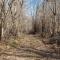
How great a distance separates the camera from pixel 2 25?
15297 millimetres

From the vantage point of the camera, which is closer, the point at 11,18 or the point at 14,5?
the point at 11,18

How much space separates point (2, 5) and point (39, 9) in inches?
503

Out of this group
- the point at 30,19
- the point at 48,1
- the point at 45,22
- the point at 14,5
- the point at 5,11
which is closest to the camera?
the point at 5,11

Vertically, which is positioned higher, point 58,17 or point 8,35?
point 58,17

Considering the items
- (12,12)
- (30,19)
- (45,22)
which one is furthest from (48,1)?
(30,19)

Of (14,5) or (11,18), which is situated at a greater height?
(14,5)

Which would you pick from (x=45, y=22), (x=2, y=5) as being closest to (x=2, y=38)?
(x=2, y=5)

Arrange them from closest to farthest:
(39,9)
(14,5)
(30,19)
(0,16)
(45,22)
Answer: (0,16), (14,5), (45,22), (39,9), (30,19)

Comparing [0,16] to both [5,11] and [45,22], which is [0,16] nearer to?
[5,11]

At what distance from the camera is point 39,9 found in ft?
90.4

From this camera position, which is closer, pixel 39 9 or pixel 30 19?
pixel 39 9

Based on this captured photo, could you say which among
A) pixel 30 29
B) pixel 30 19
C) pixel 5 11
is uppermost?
pixel 5 11

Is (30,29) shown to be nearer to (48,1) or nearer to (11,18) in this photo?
(48,1)

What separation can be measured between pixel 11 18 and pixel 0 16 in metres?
2.42
